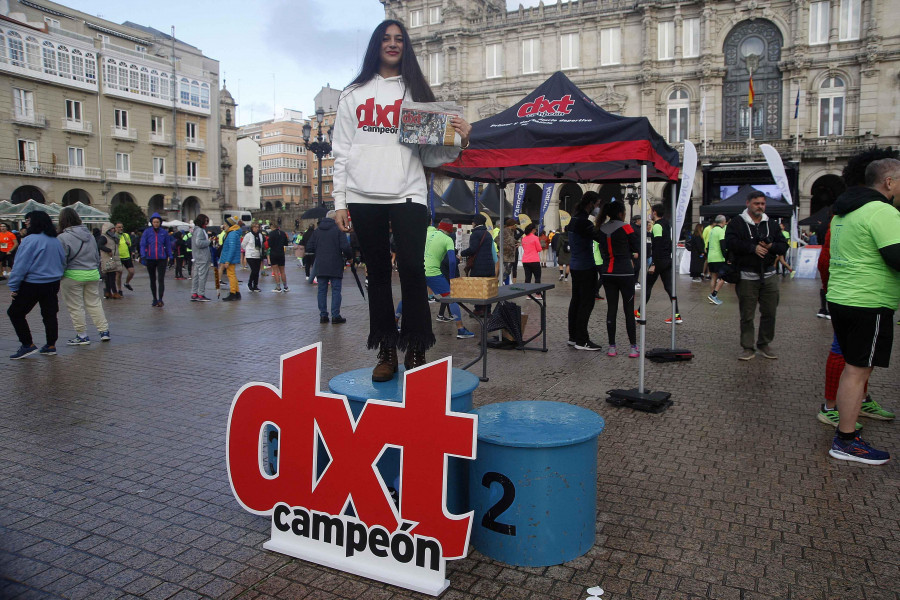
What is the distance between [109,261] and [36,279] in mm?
7584

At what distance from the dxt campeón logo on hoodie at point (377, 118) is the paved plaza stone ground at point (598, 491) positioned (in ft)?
7.44

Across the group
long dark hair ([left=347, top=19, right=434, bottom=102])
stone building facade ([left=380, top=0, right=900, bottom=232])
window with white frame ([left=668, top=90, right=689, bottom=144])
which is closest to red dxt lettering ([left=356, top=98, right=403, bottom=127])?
long dark hair ([left=347, top=19, right=434, bottom=102])

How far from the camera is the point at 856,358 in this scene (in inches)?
164

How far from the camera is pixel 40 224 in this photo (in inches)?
316

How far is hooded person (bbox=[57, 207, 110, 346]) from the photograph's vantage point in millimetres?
8594

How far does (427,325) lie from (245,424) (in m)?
1.32

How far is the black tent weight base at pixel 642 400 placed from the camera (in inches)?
209

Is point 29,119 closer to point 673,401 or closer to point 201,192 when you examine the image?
point 201,192

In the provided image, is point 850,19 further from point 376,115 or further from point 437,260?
point 376,115

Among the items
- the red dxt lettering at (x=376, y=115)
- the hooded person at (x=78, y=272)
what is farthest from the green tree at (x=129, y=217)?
the red dxt lettering at (x=376, y=115)

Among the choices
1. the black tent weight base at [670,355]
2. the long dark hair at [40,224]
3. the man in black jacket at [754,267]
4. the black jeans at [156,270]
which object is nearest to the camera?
the black tent weight base at [670,355]

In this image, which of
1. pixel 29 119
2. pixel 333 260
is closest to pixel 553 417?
pixel 333 260

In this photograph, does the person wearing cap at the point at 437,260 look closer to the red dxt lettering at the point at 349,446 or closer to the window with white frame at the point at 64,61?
the red dxt lettering at the point at 349,446

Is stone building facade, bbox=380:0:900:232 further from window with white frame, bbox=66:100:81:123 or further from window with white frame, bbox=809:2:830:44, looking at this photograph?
window with white frame, bbox=66:100:81:123
